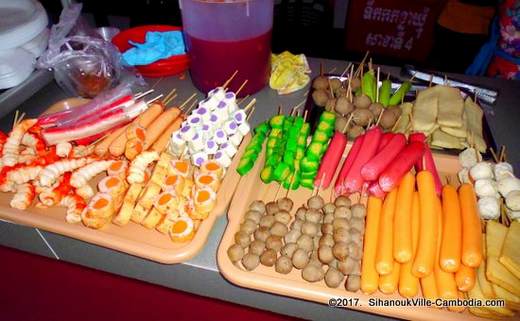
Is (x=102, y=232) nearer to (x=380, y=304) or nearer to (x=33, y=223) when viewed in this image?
(x=33, y=223)

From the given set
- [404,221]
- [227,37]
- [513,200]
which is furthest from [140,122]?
[513,200]

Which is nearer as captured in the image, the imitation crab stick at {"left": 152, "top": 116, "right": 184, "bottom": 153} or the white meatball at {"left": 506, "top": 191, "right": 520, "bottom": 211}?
the white meatball at {"left": 506, "top": 191, "right": 520, "bottom": 211}

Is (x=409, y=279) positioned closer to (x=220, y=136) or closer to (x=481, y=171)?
(x=481, y=171)

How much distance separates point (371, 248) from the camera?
124 centimetres

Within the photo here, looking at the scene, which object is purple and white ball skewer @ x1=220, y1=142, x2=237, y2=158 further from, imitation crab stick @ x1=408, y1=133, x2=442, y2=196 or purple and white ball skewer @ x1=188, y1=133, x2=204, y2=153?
imitation crab stick @ x1=408, y1=133, x2=442, y2=196

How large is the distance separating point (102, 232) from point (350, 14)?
9.87 feet

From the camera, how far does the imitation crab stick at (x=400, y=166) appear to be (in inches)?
54.8

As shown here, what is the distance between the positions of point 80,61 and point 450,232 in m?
2.07

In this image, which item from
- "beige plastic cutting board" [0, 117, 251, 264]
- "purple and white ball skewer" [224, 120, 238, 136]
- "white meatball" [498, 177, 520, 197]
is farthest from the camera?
"purple and white ball skewer" [224, 120, 238, 136]

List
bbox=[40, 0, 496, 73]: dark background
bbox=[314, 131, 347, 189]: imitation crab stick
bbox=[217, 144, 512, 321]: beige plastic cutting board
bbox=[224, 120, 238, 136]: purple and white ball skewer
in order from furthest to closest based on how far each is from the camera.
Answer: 1. bbox=[40, 0, 496, 73]: dark background
2. bbox=[224, 120, 238, 136]: purple and white ball skewer
3. bbox=[314, 131, 347, 189]: imitation crab stick
4. bbox=[217, 144, 512, 321]: beige plastic cutting board

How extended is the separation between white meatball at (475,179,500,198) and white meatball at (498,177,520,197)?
2 centimetres

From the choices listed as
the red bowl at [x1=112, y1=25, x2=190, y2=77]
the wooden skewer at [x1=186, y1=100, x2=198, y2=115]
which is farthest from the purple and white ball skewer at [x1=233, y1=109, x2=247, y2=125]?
the red bowl at [x1=112, y1=25, x2=190, y2=77]

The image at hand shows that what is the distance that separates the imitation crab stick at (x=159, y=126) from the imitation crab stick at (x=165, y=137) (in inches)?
0.6

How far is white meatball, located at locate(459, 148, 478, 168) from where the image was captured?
156cm
